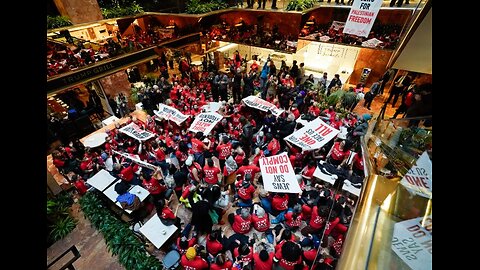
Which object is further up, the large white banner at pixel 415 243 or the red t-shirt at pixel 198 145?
the large white banner at pixel 415 243

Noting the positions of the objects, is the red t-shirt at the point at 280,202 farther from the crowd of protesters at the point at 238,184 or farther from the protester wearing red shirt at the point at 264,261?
the protester wearing red shirt at the point at 264,261

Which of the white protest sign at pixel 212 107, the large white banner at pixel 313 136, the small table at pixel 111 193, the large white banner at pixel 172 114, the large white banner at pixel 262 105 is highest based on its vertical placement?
the large white banner at pixel 313 136

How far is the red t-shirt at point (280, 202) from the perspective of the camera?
662 cm

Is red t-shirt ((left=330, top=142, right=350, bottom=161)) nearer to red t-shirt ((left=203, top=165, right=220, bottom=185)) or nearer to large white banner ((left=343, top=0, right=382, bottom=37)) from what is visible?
large white banner ((left=343, top=0, right=382, bottom=37))

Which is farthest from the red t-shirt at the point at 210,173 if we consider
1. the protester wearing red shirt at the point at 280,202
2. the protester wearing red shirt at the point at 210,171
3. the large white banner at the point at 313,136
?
the large white banner at the point at 313,136

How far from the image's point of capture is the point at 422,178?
208 cm

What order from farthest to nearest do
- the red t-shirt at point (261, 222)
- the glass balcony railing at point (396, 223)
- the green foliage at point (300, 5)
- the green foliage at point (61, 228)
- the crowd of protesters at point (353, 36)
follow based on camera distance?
the green foliage at point (300, 5), the crowd of protesters at point (353, 36), the green foliage at point (61, 228), the red t-shirt at point (261, 222), the glass balcony railing at point (396, 223)

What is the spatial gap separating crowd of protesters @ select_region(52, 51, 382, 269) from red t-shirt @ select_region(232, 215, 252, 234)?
3 cm

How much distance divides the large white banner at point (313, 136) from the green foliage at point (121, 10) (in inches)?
601

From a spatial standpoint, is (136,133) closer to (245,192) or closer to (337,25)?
(245,192)

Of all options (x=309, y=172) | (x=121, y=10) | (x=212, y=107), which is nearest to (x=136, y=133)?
(x=212, y=107)

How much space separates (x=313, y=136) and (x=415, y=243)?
6446mm
